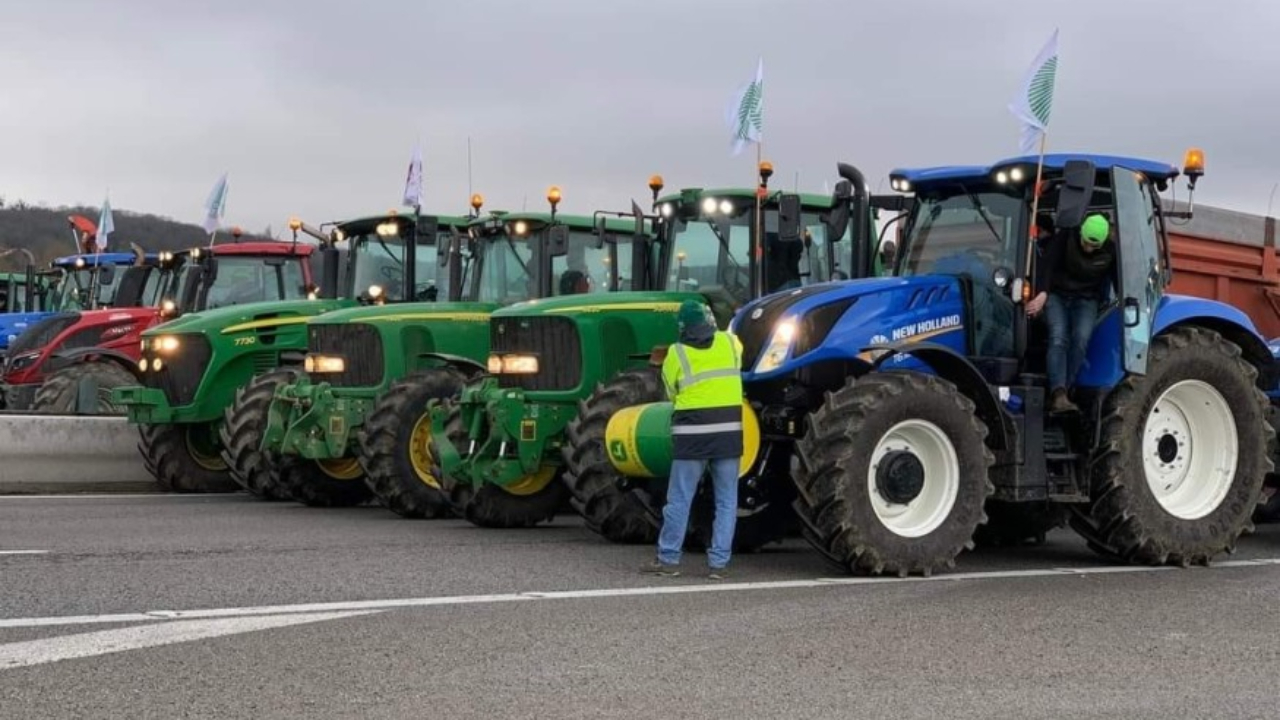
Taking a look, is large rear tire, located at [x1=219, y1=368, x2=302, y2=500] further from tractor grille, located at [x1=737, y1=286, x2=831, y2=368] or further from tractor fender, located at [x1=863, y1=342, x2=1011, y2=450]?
tractor fender, located at [x1=863, y1=342, x2=1011, y2=450]

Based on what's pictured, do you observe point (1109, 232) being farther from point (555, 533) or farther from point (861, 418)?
point (555, 533)

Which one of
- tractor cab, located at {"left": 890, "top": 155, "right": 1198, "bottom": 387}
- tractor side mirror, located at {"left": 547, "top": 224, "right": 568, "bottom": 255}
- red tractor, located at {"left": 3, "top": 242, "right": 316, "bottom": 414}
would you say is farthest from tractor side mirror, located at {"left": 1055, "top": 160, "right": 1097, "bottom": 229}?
red tractor, located at {"left": 3, "top": 242, "right": 316, "bottom": 414}

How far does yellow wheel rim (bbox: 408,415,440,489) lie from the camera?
14086 mm

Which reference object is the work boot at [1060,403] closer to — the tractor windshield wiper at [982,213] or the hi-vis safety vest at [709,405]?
the tractor windshield wiper at [982,213]

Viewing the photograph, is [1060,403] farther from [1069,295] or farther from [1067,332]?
[1069,295]

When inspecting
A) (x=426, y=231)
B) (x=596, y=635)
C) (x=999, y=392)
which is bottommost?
(x=596, y=635)

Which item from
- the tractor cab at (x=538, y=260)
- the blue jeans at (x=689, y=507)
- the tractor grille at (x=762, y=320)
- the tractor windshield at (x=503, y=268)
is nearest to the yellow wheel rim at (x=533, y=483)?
the tractor cab at (x=538, y=260)

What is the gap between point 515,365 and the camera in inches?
512

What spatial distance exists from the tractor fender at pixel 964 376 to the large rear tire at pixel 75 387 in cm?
1113

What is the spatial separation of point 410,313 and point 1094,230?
6758 millimetres

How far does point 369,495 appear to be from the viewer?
15883mm

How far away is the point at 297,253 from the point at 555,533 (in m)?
7.59

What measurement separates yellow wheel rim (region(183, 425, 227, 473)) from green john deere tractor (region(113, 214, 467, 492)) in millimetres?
11

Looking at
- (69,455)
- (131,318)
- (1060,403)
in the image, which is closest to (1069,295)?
(1060,403)
